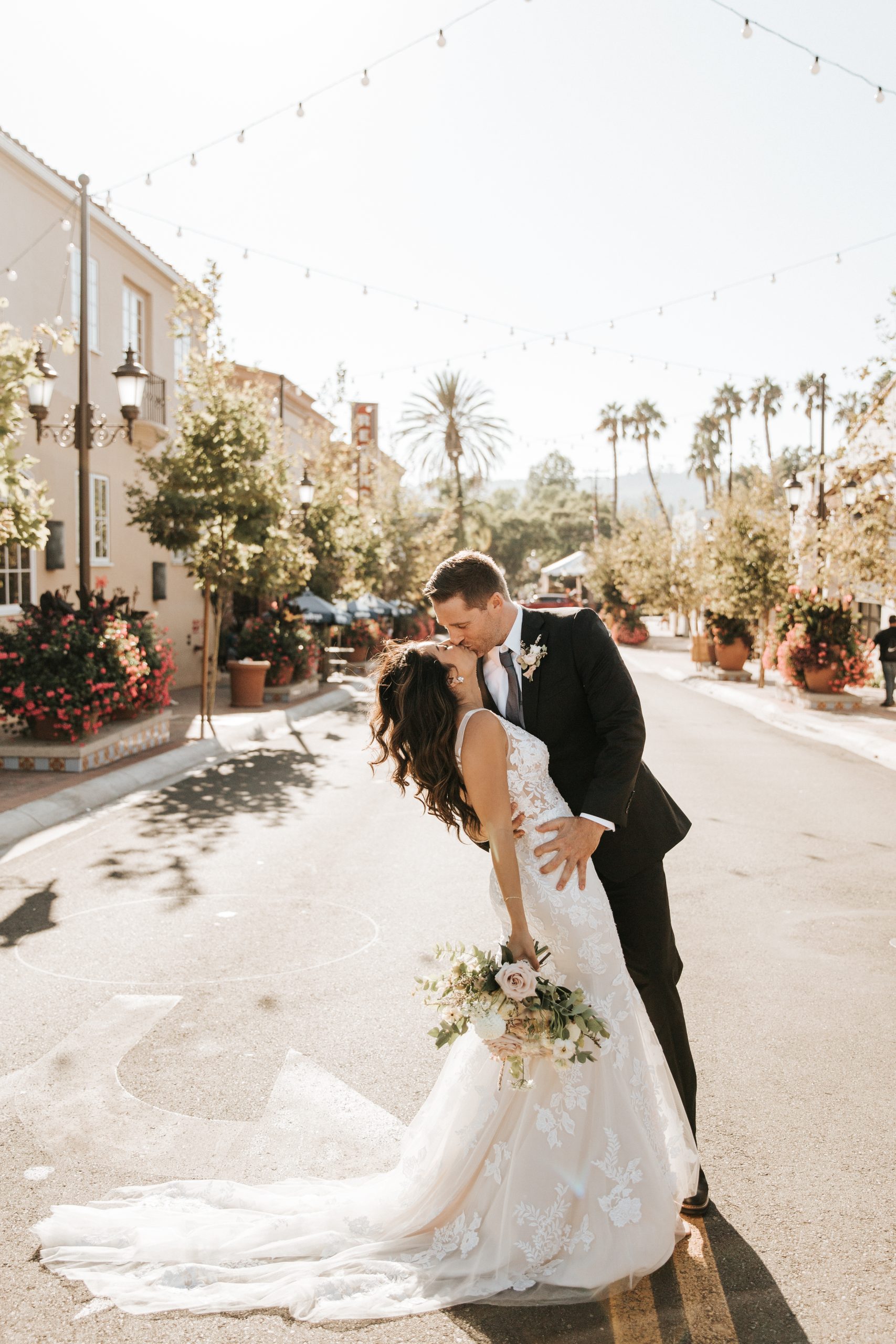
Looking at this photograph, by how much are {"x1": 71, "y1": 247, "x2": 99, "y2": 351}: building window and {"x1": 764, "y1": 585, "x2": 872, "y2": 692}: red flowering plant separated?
1395 centimetres

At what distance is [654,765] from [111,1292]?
10.5 m

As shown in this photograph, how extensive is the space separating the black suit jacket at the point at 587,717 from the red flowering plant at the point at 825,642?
1782 centimetres

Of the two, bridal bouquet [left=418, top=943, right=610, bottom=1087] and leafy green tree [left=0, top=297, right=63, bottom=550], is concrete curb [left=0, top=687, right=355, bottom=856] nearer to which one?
leafy green tree [left=0, top=297, right=63, bottom=550]

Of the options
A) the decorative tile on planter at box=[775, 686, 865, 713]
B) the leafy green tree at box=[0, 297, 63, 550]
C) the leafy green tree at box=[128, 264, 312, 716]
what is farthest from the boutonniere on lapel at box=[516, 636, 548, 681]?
the decorative tile on planter at box=[775, 686, 865, 713]

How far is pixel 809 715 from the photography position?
18.4 metres

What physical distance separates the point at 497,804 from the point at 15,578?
44.5 feet

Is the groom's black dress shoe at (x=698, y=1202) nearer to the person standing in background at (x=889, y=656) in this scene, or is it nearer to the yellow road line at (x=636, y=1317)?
the yellow road line at (x=636, y=1317)

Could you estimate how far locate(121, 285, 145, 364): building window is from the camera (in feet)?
62.3

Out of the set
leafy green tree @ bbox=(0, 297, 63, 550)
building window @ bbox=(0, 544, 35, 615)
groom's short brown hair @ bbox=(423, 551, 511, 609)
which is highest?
leafy green tree @ bbox=(0, 297, 63, 550)

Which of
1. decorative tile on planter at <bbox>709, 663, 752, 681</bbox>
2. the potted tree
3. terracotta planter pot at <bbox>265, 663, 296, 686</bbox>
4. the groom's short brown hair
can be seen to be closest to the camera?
the groom's short brown hair

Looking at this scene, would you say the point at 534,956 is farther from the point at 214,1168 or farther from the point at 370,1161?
the point at 214,1168

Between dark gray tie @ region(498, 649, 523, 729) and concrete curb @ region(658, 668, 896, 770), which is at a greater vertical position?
dark gray tie @ region(498, 649, 523, 729)

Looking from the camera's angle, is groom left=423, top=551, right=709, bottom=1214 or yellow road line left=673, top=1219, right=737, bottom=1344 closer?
yellow road line left=673, top=1219, right=737, bottom=1344

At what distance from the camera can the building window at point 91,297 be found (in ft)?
55.9
